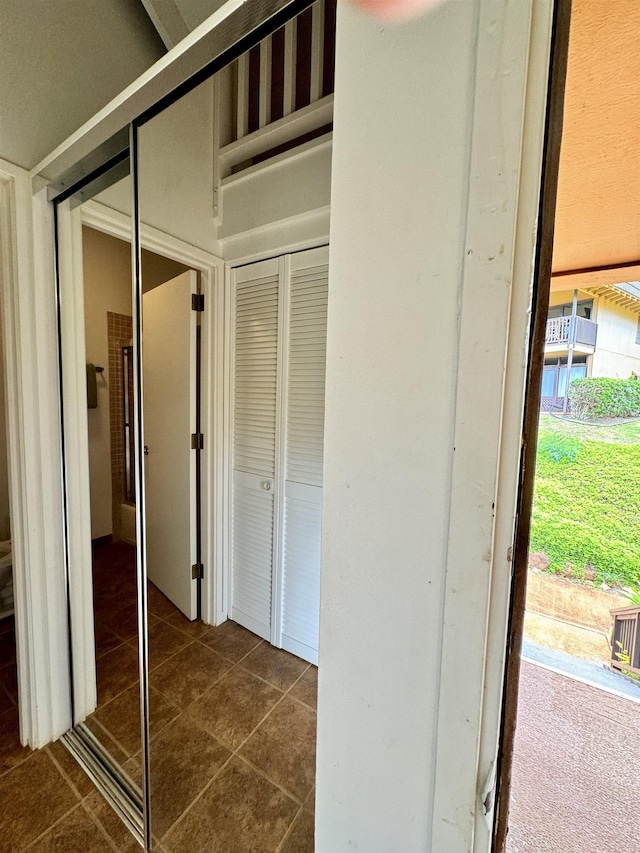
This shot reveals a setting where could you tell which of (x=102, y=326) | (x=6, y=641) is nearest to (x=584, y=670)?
(x=6, y=641)

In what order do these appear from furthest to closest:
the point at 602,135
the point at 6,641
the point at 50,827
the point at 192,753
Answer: the point at 6,641 → the point at 192,753 → the point at 50,827 → the point at 602,135

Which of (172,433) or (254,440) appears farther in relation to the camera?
(172,433)

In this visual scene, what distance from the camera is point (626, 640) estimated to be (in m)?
1.55

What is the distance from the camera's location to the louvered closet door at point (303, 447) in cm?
153

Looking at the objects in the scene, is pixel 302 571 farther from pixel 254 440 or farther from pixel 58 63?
pixel 58 63

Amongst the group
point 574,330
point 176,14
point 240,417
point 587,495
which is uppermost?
point 176,14

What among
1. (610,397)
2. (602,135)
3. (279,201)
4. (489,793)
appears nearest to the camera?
A: (489,793)

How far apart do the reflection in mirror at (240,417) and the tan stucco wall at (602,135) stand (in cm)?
89

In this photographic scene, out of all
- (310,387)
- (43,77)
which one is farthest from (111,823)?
(43,77)

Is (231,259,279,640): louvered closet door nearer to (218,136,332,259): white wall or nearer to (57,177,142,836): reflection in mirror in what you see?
(218,136,332,259): white wall

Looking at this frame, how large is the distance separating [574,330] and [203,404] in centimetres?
167

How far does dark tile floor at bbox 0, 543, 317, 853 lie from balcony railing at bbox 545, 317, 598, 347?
1726 millimetres

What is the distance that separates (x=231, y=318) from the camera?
1777 millimetres

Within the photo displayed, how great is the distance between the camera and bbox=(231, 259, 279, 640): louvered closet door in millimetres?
1679
